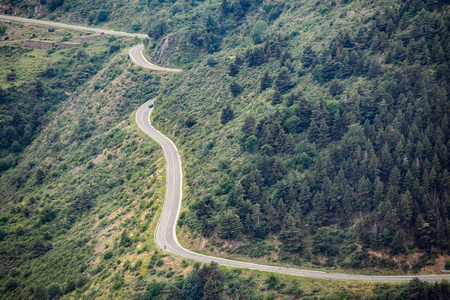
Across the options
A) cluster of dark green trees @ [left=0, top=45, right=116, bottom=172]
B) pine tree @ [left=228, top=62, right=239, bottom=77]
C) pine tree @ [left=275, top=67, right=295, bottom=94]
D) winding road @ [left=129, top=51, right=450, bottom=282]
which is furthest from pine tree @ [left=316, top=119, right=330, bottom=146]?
cluster of dark green trees @ [left=0, top=45, right=116, bottom=172]

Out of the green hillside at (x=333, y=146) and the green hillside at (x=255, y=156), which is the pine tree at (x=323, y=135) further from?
the green hillside at (x=255, y=156)

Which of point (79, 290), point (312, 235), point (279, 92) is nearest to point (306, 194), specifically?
point (312, 235)

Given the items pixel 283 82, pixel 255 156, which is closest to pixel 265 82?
pixel 283 82

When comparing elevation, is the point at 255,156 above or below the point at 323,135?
below

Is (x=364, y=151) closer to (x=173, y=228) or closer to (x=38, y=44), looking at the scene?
(x=173, y=228)

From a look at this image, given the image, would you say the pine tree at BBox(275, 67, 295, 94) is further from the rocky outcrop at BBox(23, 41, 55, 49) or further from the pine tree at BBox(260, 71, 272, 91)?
the rocky outcrop at BBox(23, 41, 55, 49)

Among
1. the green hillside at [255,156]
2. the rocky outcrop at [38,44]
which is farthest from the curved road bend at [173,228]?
the rocky outcrop at [38,44]
